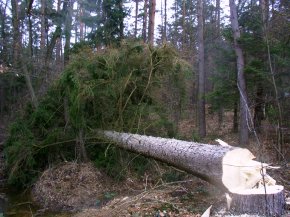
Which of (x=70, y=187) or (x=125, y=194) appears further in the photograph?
(x=70, y=187)

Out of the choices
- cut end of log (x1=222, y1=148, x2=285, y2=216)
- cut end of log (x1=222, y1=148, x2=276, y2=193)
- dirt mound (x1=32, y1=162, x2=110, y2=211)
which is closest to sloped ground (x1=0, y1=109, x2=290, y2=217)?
dirt mound (x1=32, y1=162, x2=110, y2=211)

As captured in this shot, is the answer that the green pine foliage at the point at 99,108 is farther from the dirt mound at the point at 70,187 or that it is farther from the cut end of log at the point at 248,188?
the cut end of log at the point at 248,188

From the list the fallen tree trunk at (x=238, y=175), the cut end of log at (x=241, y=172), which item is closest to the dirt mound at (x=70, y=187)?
the fallen tree trunk at (x=238, y=175)

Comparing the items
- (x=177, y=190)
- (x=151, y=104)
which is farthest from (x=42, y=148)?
(x=177, y=190)

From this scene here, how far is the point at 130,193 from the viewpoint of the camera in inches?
275

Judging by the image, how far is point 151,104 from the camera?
868 cm

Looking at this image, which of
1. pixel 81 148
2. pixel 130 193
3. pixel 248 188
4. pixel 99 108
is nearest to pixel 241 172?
pixel 248 188

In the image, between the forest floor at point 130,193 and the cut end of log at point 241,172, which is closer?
the cut end of log at point 241,172

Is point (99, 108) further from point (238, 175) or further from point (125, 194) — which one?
point (238, 175)

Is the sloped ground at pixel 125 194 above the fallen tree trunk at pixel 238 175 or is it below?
below

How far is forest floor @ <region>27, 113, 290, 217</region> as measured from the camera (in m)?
5.16

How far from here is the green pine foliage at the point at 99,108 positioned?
25.7 feet

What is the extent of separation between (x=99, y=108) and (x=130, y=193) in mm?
2278

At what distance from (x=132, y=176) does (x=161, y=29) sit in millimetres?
22651
